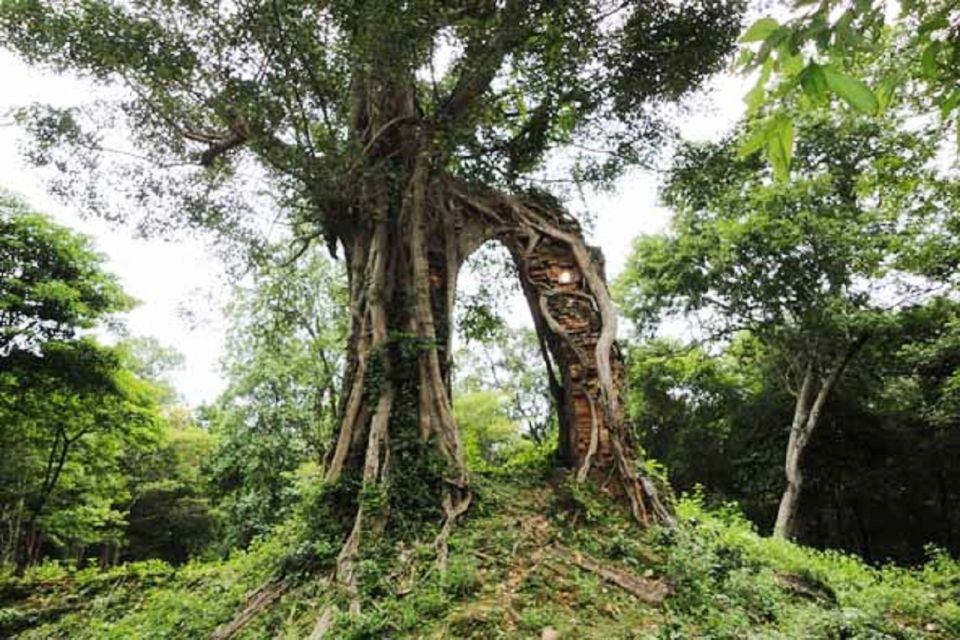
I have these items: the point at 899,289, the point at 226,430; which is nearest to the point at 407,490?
the point at 899,289

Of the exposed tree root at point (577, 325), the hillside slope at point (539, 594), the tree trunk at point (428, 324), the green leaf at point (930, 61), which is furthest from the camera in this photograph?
the exposed tree root at point (577, 325)

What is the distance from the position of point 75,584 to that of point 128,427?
3876mm

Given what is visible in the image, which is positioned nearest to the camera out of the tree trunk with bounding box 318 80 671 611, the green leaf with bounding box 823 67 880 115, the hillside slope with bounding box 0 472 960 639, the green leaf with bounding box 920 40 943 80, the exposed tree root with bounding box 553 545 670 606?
the green leaf with bounding box 823 67 880 115

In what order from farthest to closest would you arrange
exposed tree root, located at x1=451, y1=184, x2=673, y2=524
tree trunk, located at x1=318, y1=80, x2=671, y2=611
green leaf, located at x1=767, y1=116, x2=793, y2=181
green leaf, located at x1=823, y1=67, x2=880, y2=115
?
1. exposed tree root, located at x1=451, y1=184, x2=673, y2=524
2. tree trunk, located at x1=318, y1=80, x2=671, y2=611
3. green leaf, located at x1=767, y1=116, x2=793, y2=181
4. green leaf, located at x1=823, y1=67, x2=880, y2=115

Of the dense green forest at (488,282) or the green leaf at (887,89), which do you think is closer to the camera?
the green leaf at (887,89)

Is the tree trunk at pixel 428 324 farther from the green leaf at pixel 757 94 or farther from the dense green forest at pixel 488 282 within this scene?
the green leaf at pixel 757 94

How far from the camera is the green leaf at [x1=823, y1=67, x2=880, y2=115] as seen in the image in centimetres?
103

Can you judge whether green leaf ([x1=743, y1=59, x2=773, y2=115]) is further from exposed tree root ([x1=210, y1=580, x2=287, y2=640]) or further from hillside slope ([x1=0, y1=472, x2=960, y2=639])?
exposed tree root ([x1=210, y1=580, x2=287, y2=640])

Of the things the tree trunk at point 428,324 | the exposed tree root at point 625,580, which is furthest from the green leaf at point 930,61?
the tree trunk at point 428,324

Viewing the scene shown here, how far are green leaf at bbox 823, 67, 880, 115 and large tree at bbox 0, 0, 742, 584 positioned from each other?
3.55 meters

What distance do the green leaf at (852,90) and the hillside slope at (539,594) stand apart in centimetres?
273

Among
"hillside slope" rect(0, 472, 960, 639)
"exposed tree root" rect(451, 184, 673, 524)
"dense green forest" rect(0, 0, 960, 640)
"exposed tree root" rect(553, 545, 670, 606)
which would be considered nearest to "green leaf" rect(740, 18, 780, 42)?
"dense green forest" rect(0, 0, 960, 640)

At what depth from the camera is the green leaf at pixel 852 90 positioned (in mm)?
1027

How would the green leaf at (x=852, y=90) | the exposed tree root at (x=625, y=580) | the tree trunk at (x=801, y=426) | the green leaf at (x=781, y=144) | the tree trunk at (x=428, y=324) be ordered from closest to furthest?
the green leaf at (x=852, y=90)
the green leaf at (x=781, y=144)
the exposed tree root at (x=625, y=580)
the tree trunk at (x=428, y=324)
the tree trunk at (x=801, y=426)
